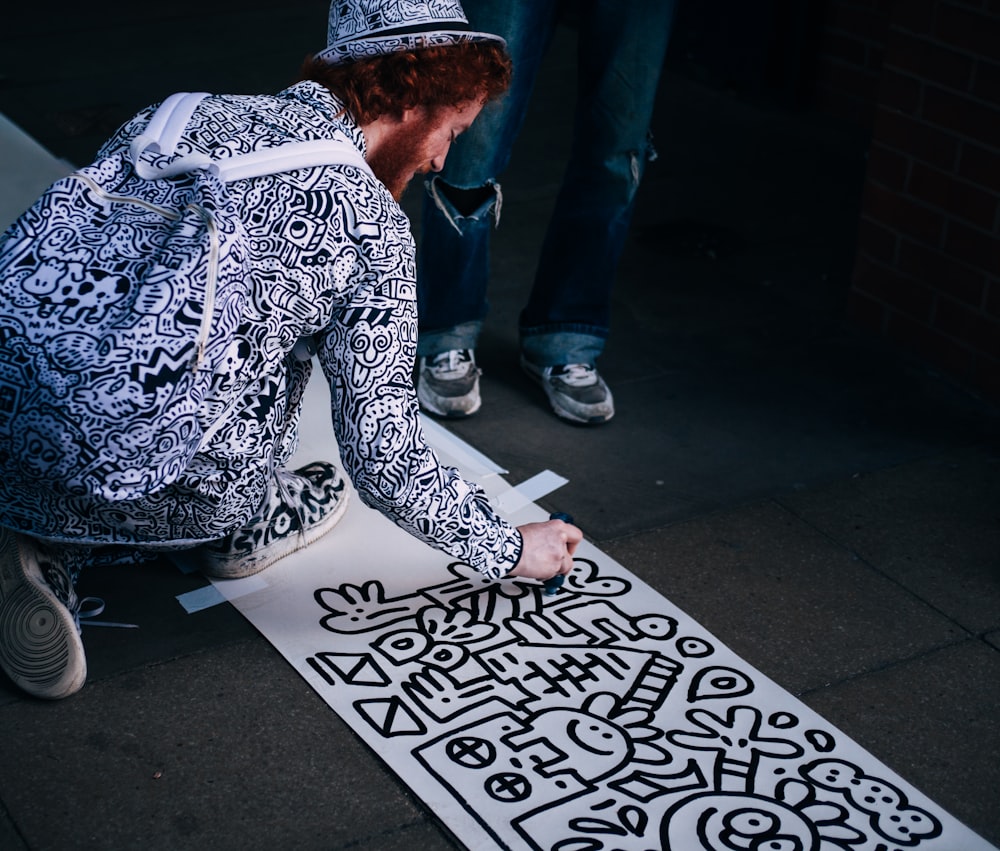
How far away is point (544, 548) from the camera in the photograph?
261 cm

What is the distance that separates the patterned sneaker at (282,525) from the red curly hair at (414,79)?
84 centimetres

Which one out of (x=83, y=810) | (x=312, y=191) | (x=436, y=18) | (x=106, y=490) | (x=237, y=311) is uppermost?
(x=436, y=18)

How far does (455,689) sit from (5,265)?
3.47 feet

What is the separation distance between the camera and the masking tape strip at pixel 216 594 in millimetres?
2732

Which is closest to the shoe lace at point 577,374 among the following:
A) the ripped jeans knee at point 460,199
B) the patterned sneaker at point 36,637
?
the ripped jeans knee at point 460,199

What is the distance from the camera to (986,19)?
3.44 m

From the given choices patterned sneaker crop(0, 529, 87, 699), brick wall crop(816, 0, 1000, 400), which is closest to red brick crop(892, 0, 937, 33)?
brick wall crop(816, 0, 1000, 400)

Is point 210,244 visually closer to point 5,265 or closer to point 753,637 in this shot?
point 5,265

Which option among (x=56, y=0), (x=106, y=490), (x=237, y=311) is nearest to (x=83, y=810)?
(x=106, y=490)

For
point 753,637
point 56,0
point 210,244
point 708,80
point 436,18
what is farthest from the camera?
point 56,0

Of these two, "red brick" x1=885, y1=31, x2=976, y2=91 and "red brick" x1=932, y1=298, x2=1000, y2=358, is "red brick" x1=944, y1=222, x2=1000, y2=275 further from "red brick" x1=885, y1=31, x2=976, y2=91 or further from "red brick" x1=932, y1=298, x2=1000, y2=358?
"red brick" x1=885, y1=31, x2=976, y2=91

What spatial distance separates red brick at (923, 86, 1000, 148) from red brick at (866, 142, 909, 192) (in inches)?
6.1

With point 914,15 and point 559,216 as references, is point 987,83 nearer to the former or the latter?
point 914,15

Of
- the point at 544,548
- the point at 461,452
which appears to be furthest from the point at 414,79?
the point at 461,452
